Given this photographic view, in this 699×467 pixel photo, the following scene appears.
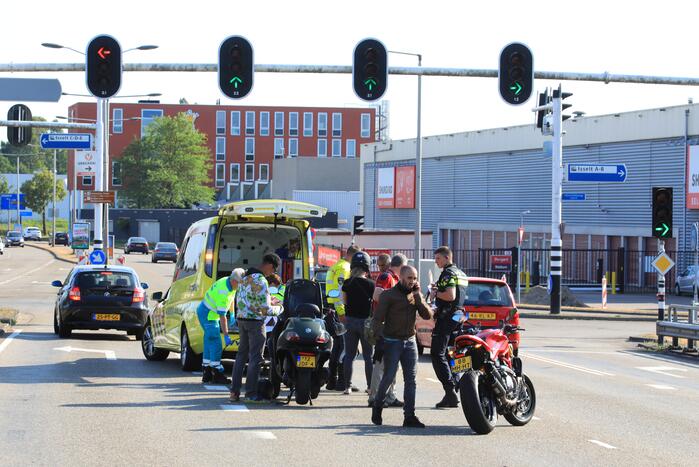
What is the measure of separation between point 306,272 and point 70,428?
→ 7019 millimetres

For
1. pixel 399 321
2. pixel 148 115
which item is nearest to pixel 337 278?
pixel 399 321

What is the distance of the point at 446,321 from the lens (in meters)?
14.0

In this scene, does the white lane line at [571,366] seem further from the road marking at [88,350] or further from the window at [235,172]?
the window at [235,172]

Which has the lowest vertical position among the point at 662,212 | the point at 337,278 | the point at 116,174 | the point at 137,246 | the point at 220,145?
the point at 137,246

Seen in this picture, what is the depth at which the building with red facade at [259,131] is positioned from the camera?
12638 cm

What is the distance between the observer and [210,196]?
409ft

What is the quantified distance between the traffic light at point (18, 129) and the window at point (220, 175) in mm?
98573

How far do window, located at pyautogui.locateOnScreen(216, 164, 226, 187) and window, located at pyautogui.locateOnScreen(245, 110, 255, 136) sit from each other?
5.47m

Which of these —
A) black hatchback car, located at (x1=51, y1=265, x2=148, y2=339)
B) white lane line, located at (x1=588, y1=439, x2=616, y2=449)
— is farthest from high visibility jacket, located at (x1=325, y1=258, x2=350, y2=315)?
black hatchback car, located at (x1=51, y1=265, x2=148, y2=339)

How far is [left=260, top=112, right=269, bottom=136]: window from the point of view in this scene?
12631 cm

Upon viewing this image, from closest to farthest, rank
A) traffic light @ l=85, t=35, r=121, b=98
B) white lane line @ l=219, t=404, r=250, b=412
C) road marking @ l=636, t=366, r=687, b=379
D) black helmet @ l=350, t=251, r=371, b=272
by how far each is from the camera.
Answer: white lane line @ l=219, t=404, r=250, b=412 < black helmet @ l=350, t=251, r=371, b=272 < traffic light @ l=85, t=35, r=121, b=98 < road marking @ l=636, t=366, r=687, b=379

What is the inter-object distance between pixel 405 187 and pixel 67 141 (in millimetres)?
42828

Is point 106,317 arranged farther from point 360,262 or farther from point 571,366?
point 360,262

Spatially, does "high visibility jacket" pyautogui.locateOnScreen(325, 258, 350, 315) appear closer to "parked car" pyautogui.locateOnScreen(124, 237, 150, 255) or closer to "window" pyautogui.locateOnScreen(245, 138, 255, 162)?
"parked car" pyautogui.locateOnScreen(124, 237, 150, 255)
